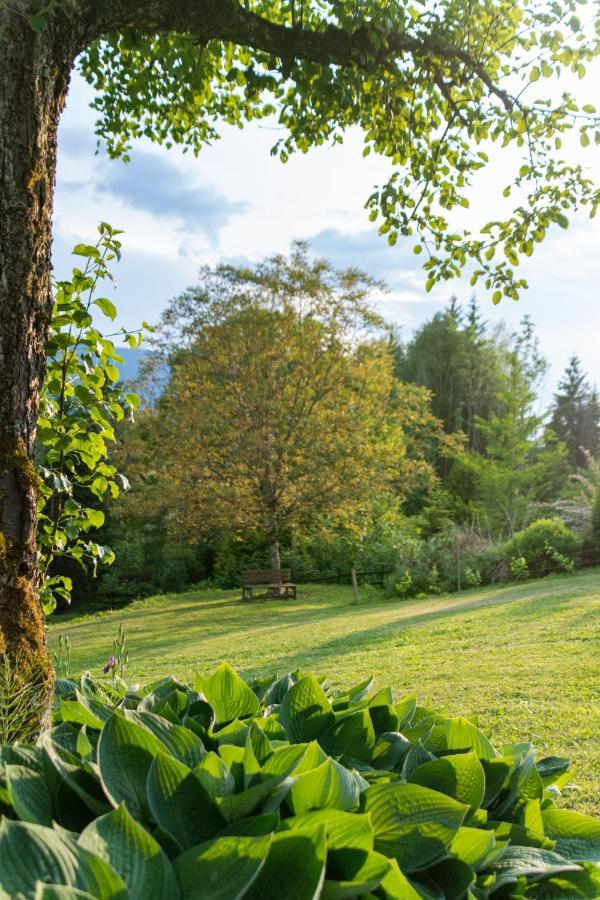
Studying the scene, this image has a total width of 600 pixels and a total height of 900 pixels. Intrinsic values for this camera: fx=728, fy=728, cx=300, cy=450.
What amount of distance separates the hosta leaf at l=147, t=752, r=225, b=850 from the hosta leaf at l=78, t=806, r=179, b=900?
0.47 ft

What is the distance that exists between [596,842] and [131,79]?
4872 millimetres

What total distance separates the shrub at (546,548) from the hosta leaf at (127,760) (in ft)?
53.1

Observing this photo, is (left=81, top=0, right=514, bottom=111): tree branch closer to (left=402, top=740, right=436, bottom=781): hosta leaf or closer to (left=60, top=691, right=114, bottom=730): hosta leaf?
(left=60, top=691, right=114, bottom=730): hosta leaf

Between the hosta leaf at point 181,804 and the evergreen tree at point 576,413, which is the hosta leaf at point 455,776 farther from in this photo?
the evergreen tree at point 576,413

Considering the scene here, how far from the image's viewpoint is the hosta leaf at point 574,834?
1.49 m

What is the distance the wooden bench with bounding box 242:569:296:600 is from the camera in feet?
60.5

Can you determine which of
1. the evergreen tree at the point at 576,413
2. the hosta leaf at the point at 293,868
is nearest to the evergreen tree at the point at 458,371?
the evergreen tree at the point at 576,413

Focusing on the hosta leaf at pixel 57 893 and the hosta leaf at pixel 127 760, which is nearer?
the hosta leaf at pixel 57 893

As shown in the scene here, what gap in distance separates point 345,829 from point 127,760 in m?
0.44

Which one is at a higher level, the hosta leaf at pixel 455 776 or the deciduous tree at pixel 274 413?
the deciduous tree at pixel 274 413

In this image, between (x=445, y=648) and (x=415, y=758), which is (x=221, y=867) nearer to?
(x=415, y=758)

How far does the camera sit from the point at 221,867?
1058mm

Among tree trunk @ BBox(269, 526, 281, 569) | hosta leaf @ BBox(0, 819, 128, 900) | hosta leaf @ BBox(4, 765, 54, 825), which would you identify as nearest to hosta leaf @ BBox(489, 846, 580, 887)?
hosta leaf @ BBox(0, 819, 128, 900)

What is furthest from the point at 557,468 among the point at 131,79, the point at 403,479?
the point at 131,79
